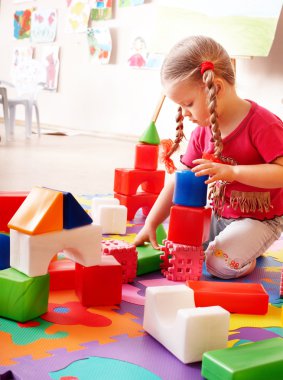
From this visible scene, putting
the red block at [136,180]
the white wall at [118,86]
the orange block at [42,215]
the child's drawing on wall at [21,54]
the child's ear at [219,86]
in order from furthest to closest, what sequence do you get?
the child's drawing on wall at [21,54]
the white wall at [118,86]
the red block at [136,180]
the child's ear at [219,86]
the orange block at [42,215]

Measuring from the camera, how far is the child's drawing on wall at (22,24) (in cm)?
382

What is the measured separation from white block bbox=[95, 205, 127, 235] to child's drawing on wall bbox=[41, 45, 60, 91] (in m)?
2.62

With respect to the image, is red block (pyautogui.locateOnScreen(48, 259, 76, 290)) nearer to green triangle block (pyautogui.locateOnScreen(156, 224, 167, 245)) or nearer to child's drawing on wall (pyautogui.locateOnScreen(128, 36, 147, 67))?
green triangle block (pyautogui.locateOnScreen(156, 224, 167, 245))

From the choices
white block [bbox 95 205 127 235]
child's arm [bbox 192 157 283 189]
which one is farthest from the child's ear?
white block [bbox 95 205 127 235]

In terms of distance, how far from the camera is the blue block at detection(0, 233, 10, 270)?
809mm

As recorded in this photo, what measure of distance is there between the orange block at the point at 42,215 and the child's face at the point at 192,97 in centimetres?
32

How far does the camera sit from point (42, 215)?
694 mm

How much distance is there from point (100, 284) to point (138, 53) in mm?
2397

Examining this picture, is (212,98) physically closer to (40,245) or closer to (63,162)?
(40,245)

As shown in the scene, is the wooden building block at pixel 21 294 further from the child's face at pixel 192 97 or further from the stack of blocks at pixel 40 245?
the child's face at pixel 192 97

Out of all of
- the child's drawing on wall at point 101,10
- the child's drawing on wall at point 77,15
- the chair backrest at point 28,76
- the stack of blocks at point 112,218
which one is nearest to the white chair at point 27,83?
the chair backrest at point 28,76

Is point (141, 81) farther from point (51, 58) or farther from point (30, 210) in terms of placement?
point (30, 210)

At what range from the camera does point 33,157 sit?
2.26 m

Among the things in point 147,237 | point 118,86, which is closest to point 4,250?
point 147,237
